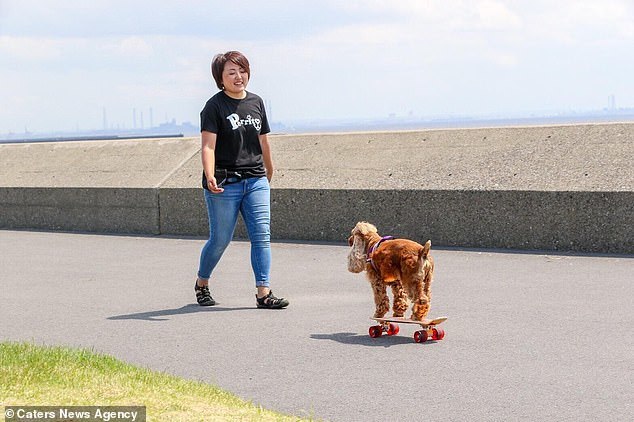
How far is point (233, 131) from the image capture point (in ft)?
28.4

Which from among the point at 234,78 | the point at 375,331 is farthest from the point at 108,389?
the point at 234,78

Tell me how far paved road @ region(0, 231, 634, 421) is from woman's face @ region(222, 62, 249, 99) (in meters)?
1.79

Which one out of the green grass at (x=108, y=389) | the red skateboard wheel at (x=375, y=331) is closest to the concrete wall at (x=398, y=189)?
the red skateboard wheel at (x=375, y=331)

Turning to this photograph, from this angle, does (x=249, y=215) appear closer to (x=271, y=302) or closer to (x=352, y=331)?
(x=271, y=302)

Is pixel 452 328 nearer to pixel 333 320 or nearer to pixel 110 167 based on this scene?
pixel 333 320

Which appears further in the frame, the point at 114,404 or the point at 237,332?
the point at 237,332

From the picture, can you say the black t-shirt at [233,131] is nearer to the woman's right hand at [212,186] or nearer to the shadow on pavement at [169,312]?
the woman's right hand at [212,186]

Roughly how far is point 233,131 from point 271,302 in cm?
141

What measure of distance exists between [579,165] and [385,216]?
221 centimetres

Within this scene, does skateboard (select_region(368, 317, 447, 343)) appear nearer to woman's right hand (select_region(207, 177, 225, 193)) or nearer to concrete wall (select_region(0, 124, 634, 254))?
woman's right hand (select_region(207, 177, 225, 193))

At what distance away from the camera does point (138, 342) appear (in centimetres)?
746

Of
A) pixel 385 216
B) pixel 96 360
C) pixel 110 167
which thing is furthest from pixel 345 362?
pixel 110 167

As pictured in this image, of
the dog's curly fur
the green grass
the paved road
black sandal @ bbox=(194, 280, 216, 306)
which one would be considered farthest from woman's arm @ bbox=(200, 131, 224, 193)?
the green grass

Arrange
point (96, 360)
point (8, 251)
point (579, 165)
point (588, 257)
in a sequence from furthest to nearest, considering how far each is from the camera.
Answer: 1. point (8, 251)
2. point (579, 165)
3. point (588, 257)
4. point (96, 360)
